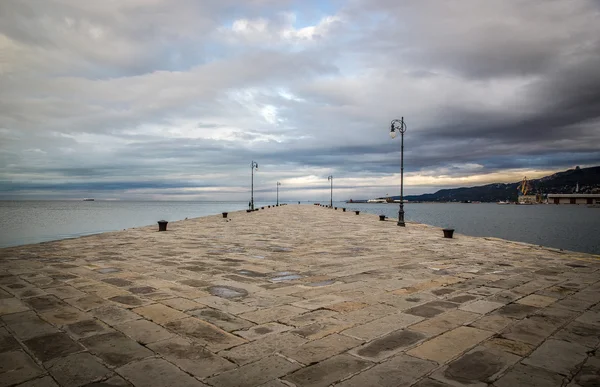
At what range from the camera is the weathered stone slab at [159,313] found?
4745 mm

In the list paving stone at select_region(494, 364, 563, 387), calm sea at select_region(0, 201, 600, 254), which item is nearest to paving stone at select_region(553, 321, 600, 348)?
paving stone at select_region(494, 364, 563, 387)

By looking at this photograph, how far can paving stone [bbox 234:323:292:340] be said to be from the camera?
13.8 ft

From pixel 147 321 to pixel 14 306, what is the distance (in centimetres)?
235

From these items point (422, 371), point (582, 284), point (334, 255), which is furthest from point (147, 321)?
point (582, 284)

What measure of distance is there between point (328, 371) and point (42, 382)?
253 centimetres

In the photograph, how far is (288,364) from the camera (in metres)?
3.43

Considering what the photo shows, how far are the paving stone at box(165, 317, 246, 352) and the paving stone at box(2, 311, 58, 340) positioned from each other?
1.44 metres

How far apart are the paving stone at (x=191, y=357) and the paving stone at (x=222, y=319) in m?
0.63

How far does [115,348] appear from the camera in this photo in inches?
149

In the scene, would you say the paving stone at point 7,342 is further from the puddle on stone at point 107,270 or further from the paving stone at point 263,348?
the puddle on stone at point 107,270

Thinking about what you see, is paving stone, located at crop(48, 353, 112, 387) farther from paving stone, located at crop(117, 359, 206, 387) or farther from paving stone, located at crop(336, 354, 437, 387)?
paving stone, located at crop(336, 354, 437, 387)

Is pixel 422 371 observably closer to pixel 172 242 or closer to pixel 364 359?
pixel 364 359

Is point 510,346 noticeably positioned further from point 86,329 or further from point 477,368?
point 86,329

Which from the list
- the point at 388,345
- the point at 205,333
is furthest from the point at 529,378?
the point at 205,333
